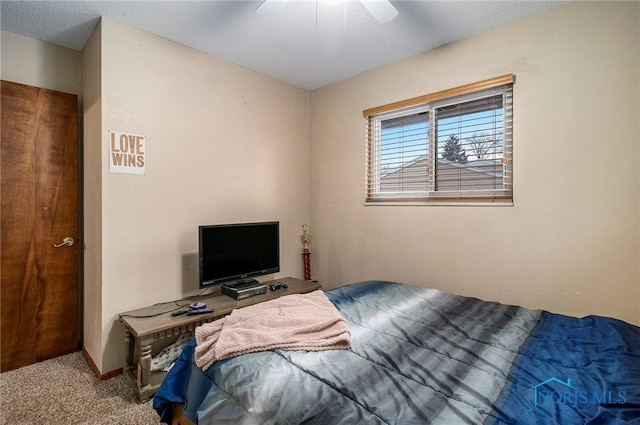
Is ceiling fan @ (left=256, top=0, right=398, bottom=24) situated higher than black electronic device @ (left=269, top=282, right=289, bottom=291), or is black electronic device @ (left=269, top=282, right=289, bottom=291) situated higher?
ceiling fan @ (left=256, top=0, right=398, bottom=24)

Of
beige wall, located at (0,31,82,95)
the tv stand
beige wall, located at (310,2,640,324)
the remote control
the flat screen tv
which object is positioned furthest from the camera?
the tv stand

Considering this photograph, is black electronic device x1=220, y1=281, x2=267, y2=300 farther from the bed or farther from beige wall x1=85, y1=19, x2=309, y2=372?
the bed

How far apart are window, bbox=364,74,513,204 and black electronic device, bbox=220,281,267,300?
1.37m

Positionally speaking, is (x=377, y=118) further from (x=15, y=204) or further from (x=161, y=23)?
(x=15, y=204)

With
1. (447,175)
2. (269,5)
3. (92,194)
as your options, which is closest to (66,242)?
(92,194)

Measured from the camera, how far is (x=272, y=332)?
138 cm

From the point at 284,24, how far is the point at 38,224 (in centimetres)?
246

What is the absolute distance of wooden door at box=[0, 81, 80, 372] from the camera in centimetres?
226

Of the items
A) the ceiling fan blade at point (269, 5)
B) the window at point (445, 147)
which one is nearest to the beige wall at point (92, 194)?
the ceiling fan blade at point (269, 5)

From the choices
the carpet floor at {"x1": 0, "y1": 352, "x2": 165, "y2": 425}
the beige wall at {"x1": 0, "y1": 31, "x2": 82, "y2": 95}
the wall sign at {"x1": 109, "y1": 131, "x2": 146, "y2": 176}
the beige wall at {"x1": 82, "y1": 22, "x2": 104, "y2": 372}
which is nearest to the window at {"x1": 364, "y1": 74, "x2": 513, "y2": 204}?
the wall sign at {"x1": 109, "y1": 131, "x2": 146, "y2": 176}

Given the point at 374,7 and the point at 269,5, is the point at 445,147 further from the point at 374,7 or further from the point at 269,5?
the point at 269,5

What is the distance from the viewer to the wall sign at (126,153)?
87.2 inches

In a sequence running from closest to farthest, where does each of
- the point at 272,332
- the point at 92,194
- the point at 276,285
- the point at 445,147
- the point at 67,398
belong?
the point at 272,332, the point at 67,398, the point at 92,194, the point at 445,147, the point at 276,285

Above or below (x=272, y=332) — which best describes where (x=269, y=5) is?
above
